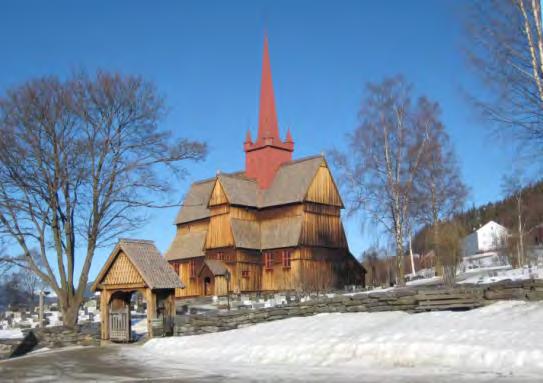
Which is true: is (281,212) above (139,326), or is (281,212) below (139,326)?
above

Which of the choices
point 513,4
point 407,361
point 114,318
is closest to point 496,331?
point 407,361

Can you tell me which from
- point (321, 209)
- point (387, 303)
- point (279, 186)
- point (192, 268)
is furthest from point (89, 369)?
point (192, 268)

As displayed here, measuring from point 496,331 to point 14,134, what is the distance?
18.1 metres

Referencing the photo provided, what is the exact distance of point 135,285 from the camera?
2153 cm

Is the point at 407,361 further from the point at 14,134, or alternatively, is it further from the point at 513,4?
the point at 14,134

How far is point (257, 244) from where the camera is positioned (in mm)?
47938

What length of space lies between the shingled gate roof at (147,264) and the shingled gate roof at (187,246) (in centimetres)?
2779

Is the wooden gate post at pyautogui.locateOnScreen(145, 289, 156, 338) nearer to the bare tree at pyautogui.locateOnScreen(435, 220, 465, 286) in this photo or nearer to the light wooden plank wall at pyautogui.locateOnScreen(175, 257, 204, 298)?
the bare tree at pyautogui.locateOnScreen(435, 220, 465, 286)

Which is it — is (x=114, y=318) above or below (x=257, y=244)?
below

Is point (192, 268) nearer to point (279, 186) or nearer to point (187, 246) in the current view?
point (187, 246)

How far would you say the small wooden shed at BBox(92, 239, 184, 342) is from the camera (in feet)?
69.2

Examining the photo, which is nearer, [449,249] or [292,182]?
[449,249]

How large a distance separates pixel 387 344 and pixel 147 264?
10842 millimetres

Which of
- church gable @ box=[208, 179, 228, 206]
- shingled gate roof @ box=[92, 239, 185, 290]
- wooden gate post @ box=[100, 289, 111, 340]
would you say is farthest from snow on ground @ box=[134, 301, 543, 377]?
church gable @ box=[208, 179, 228, 206]
